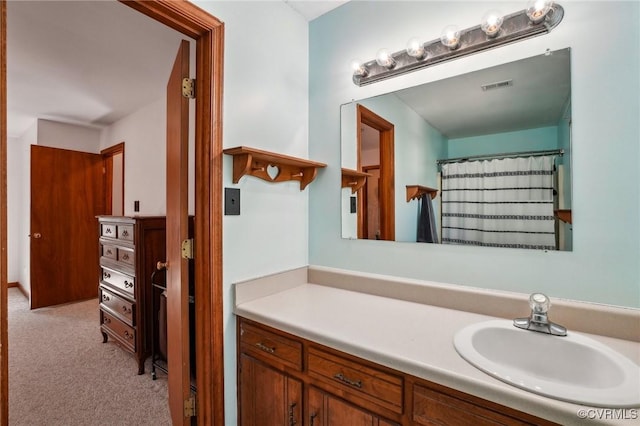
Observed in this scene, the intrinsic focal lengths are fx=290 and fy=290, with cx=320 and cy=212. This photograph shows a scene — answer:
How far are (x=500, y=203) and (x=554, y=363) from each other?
24.9 inches

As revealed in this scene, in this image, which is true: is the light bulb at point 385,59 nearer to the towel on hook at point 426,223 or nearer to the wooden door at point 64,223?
the towel on hook at point 426,223

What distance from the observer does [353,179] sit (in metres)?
1.72

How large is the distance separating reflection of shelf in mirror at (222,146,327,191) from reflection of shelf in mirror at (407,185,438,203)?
53 centimetres

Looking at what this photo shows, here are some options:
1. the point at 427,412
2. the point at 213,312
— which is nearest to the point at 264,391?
the point at 213,312

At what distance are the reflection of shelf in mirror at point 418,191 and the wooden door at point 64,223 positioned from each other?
456cm

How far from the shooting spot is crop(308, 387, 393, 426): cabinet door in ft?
3.26

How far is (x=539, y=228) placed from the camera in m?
1.19

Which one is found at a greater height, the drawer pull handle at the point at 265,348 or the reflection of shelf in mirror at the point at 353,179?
the reflection of shelf in mirror at the point at 353,179

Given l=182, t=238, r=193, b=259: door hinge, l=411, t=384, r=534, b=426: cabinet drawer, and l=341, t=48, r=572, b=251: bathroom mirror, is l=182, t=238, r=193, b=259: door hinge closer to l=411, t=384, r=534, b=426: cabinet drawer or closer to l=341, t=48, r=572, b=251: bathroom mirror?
l=341, t=48, r=572, b=251: bathroom mirror

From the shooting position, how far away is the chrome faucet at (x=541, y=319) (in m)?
1.02

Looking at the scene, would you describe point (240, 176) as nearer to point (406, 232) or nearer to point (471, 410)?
point (406, 232)

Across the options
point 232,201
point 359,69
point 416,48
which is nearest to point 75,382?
point 232,201

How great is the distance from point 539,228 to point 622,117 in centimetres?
47

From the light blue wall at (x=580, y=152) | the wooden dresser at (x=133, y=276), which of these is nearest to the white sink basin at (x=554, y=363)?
the light blue wall at (x=580, y=152)
